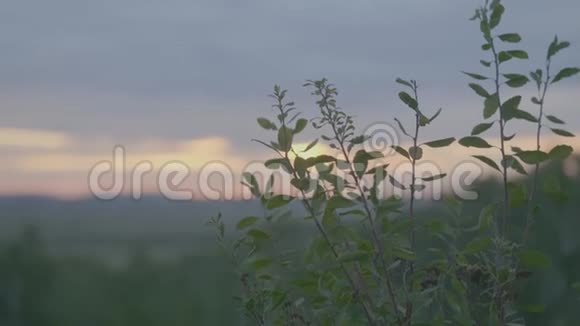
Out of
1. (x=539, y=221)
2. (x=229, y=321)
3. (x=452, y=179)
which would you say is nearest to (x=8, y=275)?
(x=229, y=321)

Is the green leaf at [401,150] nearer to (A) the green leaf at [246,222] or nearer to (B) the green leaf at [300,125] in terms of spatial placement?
(B) the green leaf at [300,125]

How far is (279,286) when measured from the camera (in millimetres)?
1952

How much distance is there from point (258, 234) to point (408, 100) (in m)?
0.47

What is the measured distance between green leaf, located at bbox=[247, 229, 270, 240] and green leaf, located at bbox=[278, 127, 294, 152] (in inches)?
9.0

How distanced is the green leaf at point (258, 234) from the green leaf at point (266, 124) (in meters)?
0.25

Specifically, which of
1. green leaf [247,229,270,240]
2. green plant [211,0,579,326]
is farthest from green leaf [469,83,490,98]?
green leaf [247,229,270,240]

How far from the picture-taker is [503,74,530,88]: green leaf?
1.82 metres

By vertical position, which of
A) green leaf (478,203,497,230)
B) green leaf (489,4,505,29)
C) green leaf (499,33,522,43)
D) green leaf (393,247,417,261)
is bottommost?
green leaf (393,247,417,261)

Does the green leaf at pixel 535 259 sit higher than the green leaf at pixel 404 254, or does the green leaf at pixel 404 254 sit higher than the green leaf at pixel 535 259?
the green leaf at pixel 404 254

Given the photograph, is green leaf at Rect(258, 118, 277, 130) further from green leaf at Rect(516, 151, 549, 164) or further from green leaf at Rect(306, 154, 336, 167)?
green leaf at Rect(516, 151, 549, 164)

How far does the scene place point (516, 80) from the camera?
5.98 ft

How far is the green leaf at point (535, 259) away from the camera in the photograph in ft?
5.85

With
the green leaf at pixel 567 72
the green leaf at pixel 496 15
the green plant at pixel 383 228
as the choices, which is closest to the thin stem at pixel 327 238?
the green plant at pixel 383 228

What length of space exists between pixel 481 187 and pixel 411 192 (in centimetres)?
234
